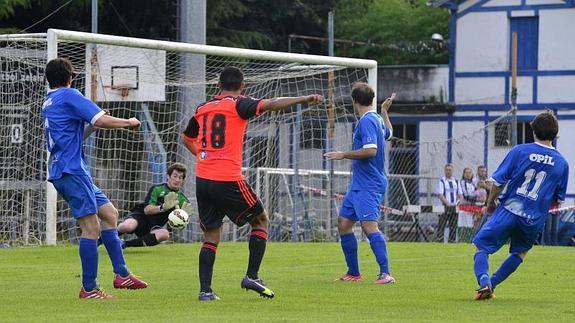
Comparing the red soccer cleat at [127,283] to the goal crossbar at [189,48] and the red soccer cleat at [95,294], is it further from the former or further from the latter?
the goal crossbar at [189,48]

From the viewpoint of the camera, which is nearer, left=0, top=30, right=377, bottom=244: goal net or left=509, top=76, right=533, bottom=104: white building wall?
left=0, top=30, right=377, bottom=244: goal net

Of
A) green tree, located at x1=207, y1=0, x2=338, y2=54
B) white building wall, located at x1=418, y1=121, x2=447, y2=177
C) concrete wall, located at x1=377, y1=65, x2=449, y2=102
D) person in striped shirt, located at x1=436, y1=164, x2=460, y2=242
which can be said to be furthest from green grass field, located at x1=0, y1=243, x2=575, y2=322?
concrete wall, located at x1=377, y1=65, x2=449, y2=102

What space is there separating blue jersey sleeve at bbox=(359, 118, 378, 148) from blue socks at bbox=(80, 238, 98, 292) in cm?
313

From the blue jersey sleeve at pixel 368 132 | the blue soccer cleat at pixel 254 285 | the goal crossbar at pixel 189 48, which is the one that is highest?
the goal crossbar at pixel 189 48

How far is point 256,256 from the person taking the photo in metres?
11.1

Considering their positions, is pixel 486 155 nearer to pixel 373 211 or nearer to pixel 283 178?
pixel 283 178

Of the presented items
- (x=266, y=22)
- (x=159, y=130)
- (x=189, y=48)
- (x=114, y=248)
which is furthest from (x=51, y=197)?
(x=266, y=22)

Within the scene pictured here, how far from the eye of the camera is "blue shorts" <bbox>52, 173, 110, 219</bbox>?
436 inches

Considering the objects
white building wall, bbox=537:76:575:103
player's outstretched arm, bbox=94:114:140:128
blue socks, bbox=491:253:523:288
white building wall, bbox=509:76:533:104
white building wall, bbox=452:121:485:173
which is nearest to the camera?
player's outstretched arm, bbox=94:114:140:128

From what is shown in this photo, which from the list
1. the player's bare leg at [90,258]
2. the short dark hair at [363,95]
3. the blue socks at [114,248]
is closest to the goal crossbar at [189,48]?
the short dark hair at [363,95]

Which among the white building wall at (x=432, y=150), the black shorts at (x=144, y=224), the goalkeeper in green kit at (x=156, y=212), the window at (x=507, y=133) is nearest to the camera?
the goalkeeper in green kit at (x=156, y=212)

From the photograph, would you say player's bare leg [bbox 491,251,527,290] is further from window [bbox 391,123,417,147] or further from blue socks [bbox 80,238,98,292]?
window [bbox 391,123,417,147]

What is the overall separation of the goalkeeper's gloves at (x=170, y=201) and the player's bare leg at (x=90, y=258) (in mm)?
6820

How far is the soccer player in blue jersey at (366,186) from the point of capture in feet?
42.9
